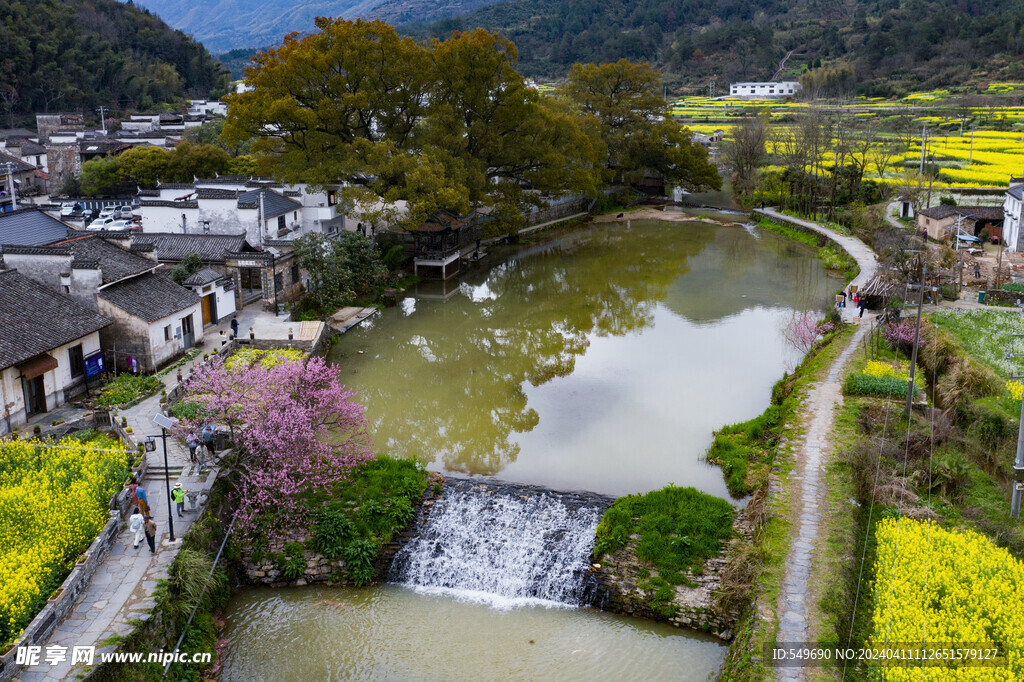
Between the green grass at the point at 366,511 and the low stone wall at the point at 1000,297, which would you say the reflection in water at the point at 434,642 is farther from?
the low stone wall at the point at 1000,297

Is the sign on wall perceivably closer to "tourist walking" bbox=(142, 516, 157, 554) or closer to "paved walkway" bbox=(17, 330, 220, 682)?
"paved walkway" bbox=(17, 330, 220, 682)

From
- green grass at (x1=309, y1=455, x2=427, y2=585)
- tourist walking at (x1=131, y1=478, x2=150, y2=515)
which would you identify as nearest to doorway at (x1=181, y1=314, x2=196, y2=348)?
green grass at (x1=309, y1=455, x2=427, y2=585)

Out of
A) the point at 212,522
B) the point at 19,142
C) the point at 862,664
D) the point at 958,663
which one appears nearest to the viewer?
the point at 958,663

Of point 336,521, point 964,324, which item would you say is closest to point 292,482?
point 336,521

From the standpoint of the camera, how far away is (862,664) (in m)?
10.5

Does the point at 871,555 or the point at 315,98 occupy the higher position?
the point at 315,98

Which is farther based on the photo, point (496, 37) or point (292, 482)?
point (496, 37)

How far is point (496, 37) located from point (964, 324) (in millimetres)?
23622

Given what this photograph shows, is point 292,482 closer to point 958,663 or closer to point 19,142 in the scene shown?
point 958,663

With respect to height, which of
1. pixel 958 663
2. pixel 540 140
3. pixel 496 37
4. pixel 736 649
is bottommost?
pixel 736 649

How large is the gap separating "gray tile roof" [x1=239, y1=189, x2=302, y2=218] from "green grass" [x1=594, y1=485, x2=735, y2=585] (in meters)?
19.0

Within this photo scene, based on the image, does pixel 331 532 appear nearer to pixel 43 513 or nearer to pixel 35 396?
pixel 43 513

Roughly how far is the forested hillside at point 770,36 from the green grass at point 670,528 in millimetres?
75787

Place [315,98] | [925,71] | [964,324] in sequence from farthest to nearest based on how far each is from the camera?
[925,71]
[315,98]
[964,324]
